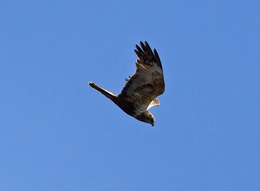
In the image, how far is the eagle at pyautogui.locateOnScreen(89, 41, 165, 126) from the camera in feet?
61.2

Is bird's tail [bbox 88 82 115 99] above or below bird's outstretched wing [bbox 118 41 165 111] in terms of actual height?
below

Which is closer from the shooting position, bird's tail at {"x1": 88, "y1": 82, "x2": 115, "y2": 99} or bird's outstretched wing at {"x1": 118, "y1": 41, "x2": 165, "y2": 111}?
bird's outstretched wing at {"x1": 118, "y1": 41, "x2": 165, "y2": 111}

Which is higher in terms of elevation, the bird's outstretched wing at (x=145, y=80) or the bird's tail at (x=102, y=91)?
the bird's outstretched wing at (x=145, y=80)

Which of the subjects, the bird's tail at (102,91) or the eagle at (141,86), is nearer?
the eagle at (141,86)

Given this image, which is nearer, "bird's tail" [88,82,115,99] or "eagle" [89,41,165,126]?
"eagle" [89,41,165,126]

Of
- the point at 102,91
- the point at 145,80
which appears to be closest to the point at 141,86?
the point at 145,80

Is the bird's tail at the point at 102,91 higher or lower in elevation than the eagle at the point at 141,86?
lower

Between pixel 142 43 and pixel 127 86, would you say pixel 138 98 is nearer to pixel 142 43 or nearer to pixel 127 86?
pixel 127 86

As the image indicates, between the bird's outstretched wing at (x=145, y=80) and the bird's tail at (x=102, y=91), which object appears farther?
the bird's tail at (x=102, y=91)

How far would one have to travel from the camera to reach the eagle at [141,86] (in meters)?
18.6

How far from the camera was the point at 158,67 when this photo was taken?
61.3 feet

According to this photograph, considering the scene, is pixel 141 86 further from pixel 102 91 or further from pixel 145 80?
pixel 102 91

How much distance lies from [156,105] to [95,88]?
2927 mm

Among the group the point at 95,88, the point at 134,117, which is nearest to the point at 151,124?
the point at 134,117
